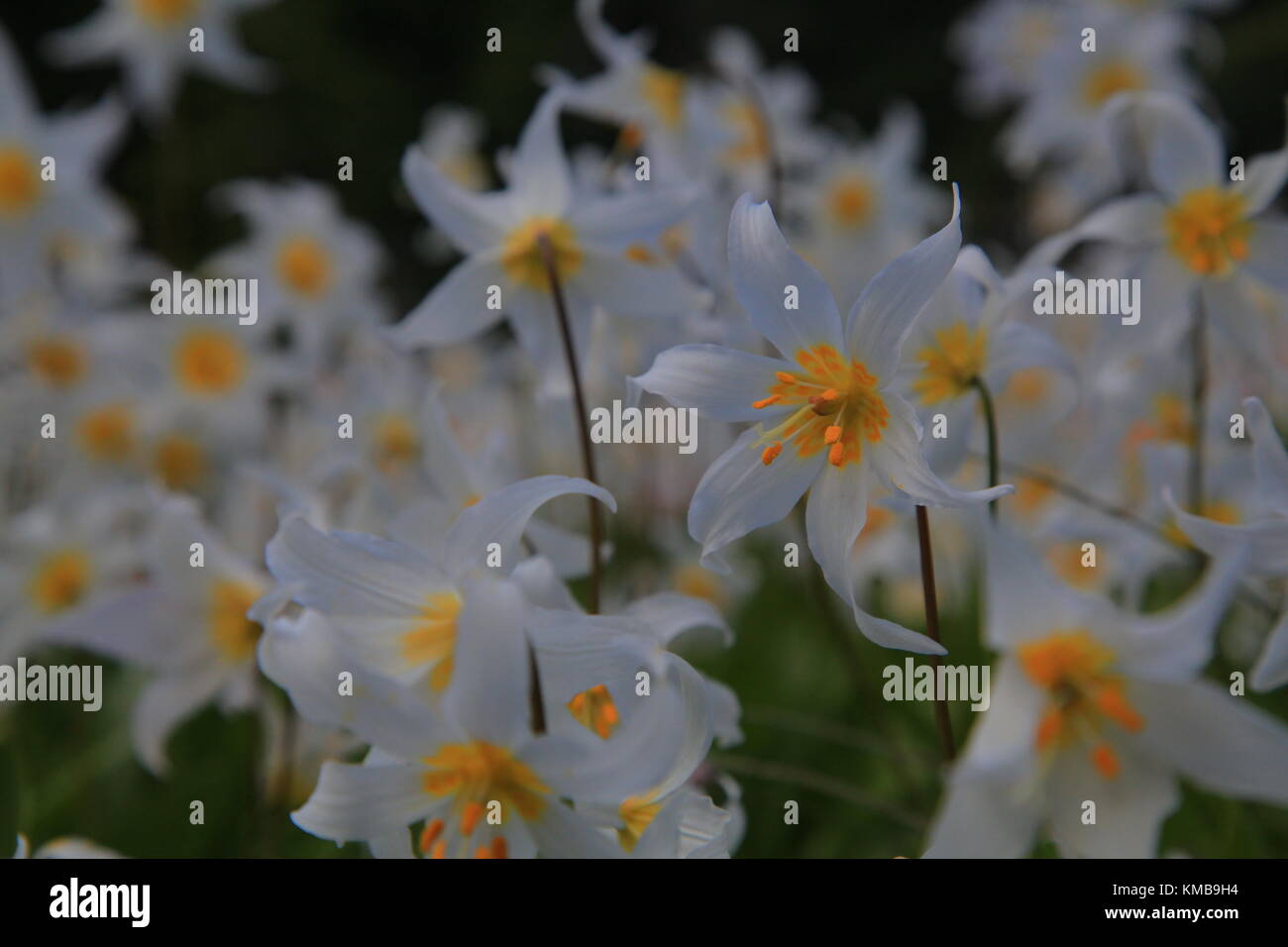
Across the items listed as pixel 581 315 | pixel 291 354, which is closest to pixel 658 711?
pixel 581 315

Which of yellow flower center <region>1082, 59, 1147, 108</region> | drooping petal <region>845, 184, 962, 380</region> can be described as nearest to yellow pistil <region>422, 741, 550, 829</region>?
drooping petal <region>845, 184, 962, 380</region>

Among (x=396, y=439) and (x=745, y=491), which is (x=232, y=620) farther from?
(x=396, y=439)

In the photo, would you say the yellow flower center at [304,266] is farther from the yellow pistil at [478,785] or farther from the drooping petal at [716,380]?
the yellow pistil at [478,785]

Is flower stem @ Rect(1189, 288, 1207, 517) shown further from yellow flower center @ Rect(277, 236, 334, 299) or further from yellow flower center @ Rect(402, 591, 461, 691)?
yellow flower center @ Rect(277, 236, 334, 299)

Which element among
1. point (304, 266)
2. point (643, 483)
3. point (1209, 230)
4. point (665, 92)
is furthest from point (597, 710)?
point (304, 266)

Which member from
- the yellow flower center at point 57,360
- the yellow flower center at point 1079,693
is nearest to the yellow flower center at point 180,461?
the yellow flower center at point 57,360

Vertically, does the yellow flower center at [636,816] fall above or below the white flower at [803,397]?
below
